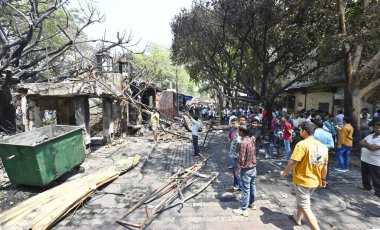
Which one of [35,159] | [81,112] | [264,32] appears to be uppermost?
[264,32]

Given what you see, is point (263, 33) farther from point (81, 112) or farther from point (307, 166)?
point (307, 166)

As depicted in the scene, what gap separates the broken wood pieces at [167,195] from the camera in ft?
15.1

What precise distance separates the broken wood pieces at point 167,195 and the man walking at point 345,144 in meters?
3.92

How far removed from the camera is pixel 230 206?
518 cm

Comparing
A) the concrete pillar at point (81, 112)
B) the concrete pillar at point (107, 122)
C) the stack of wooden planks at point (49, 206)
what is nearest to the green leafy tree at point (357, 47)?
the stack of wooden planks at point (49, 206)

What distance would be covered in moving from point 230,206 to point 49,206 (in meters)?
3.87

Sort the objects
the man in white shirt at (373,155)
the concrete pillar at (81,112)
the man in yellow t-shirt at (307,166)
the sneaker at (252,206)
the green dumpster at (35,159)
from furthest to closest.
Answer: the concrete pillar at (81,112) → the green dumpster at (35,159) → the man in white shirt at (373,155) → the sneaker at (252,206) → the man in yellow t-shirt at (307,166)

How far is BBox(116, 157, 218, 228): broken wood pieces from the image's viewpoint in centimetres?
461

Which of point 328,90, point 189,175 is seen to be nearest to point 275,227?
point 189,175

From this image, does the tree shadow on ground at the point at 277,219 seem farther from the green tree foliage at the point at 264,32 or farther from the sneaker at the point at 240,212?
the green tree foliage at the point at 264,32

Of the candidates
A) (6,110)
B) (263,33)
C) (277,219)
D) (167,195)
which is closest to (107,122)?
(6,110)

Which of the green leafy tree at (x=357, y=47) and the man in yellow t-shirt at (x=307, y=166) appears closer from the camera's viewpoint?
the man in yellow t-shirt at (x=307, y=166)

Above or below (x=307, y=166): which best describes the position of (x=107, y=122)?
above

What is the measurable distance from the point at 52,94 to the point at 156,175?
5346mm
